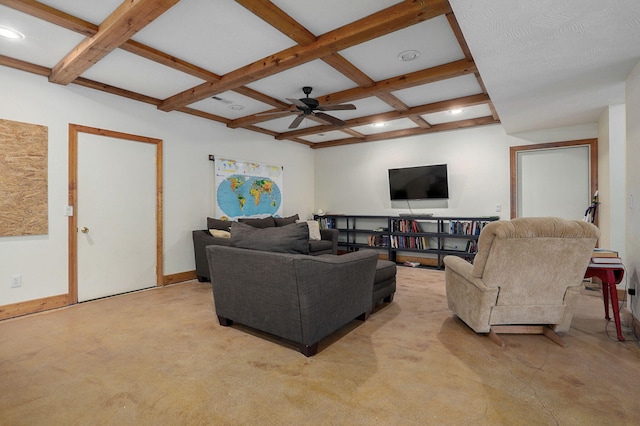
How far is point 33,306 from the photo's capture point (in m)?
3.22

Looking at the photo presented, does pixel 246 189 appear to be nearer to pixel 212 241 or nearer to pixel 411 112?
pixel 212 241

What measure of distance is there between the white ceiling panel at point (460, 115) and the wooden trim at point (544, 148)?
0.80 m

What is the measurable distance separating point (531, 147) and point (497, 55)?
3.11 metres

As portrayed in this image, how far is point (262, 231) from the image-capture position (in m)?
2.57

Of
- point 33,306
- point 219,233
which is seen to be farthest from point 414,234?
point 33,306

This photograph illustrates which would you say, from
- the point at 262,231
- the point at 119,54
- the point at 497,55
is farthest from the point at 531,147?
the point at 119,54

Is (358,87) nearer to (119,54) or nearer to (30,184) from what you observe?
(119,54)

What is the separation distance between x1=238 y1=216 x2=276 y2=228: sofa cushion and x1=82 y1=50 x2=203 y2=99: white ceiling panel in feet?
7.20

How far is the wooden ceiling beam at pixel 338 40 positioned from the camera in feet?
7.24

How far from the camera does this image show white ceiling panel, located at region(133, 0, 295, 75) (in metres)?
2.37

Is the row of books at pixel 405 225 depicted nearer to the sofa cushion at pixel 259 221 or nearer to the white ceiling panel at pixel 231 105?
the sofa cushion at pixel 259 221

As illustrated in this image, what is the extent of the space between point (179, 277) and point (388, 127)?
439cm

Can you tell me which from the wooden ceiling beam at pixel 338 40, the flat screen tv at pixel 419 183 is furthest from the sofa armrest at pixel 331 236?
the wooden ceiling beam at pixel 338 40

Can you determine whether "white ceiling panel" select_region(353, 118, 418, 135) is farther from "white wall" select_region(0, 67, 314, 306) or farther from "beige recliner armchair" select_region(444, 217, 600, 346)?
"beige recliner armchair" select_region(444, 217, 600, 346)
